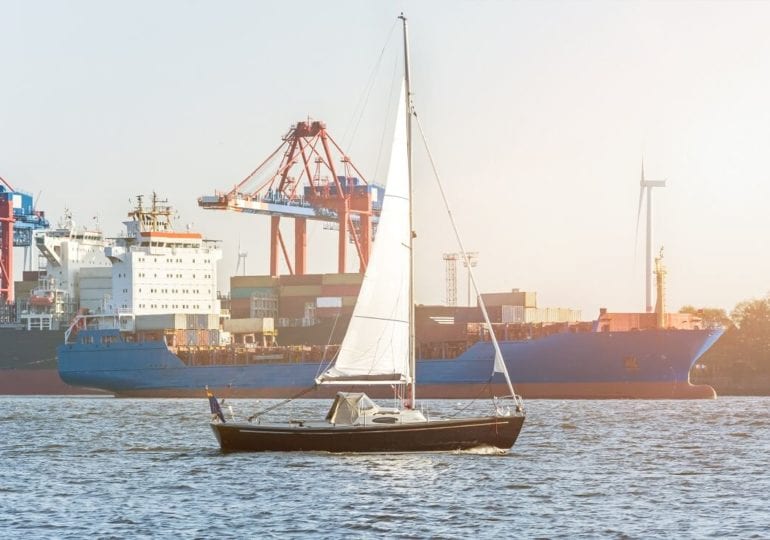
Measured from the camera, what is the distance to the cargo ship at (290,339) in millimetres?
84938

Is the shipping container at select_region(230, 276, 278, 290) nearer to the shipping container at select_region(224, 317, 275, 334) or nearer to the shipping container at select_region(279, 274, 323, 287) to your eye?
the shipping container at select_region(279, 274, 323, 287)

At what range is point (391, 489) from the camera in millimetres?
32312

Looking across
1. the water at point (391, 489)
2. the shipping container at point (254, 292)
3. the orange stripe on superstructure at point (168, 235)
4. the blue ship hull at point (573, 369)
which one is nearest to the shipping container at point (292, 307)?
the shipping container at point (254, 292)

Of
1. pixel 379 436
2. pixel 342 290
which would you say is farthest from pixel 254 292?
pixel 379 436

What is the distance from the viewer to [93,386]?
9938cm

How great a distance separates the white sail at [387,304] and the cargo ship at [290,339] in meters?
34.4

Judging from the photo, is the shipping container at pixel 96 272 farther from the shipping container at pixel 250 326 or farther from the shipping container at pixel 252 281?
the shipping container at pixel 250 326

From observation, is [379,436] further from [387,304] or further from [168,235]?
[168,235]

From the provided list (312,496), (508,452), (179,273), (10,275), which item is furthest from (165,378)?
(312,496)

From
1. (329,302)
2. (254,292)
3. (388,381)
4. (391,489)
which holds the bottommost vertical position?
(391,489)

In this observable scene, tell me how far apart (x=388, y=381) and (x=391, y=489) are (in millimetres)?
6687

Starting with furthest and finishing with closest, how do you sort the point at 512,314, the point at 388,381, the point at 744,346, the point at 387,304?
the point at 744,346 < the point at 512,314 < the point at 387,304 < the point at 388,381

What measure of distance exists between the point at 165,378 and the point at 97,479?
2398 inches

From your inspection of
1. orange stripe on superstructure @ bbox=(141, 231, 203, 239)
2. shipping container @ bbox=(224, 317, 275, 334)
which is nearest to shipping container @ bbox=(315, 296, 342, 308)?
shipping container @ bbox=(224, 317, 275, 334)
